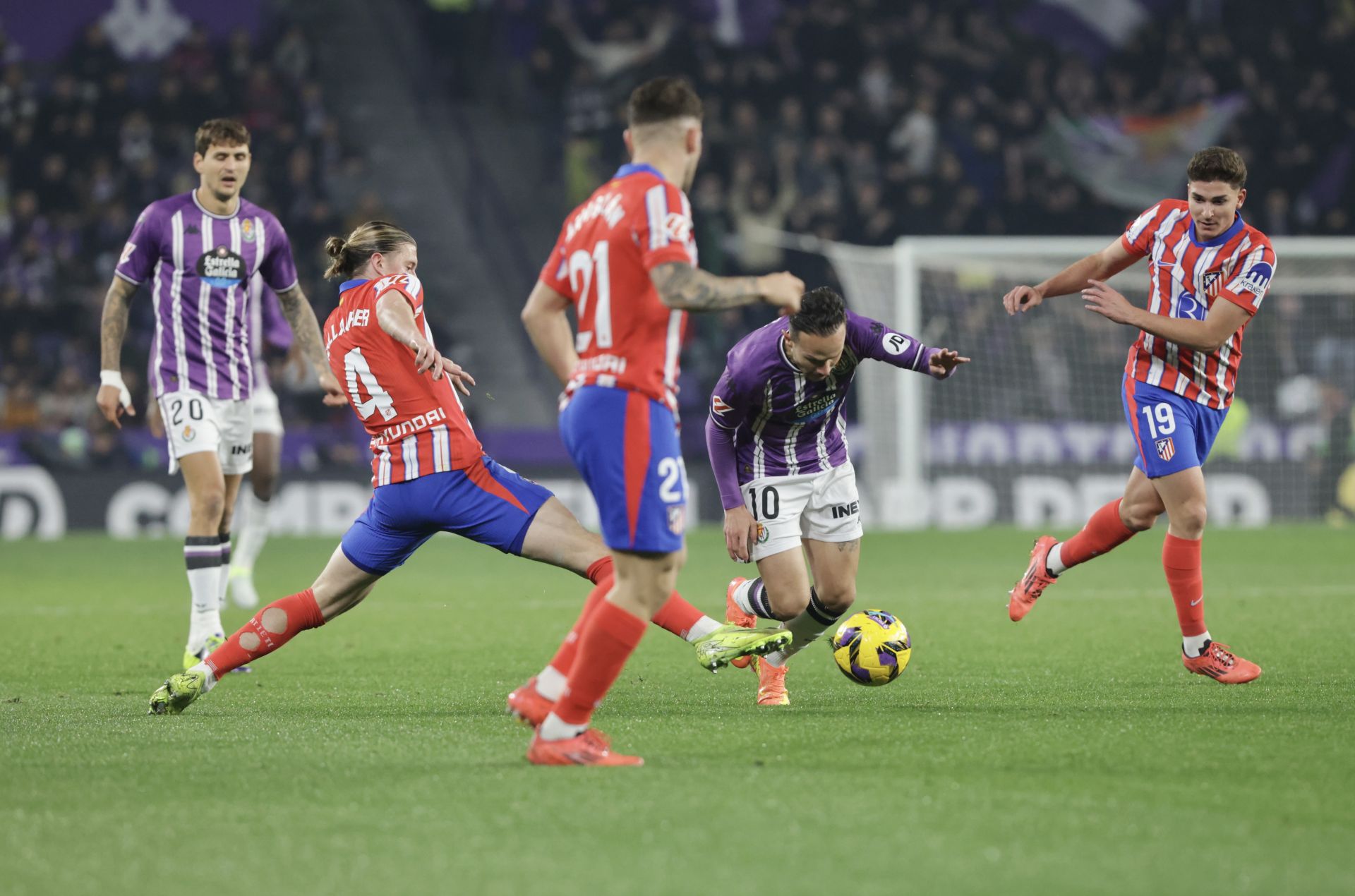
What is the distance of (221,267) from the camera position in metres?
7.51

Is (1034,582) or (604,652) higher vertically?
(604,652)

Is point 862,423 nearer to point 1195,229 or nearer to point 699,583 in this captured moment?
point 699,583

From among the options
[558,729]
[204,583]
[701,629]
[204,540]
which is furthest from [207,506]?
[558,729]

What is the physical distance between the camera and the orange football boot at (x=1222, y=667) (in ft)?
21.4

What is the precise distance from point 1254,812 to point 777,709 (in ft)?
7.48

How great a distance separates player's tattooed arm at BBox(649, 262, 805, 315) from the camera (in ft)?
14.3

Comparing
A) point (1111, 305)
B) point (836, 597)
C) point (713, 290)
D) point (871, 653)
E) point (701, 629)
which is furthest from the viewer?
point (836, 597)

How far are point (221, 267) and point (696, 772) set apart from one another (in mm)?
4089

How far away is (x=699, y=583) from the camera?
39.1 feet

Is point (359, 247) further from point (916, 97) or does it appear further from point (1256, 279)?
point (916, 97)

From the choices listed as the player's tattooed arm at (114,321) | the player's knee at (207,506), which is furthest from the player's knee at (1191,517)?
the player's tattooed arm at (114,321)

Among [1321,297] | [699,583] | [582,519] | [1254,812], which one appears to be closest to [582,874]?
[1254,812]

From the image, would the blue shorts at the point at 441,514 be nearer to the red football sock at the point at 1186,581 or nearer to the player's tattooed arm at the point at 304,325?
the player's tattooed arm at the point at 304,325

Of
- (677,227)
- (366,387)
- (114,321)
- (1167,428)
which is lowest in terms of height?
(1167,428)
